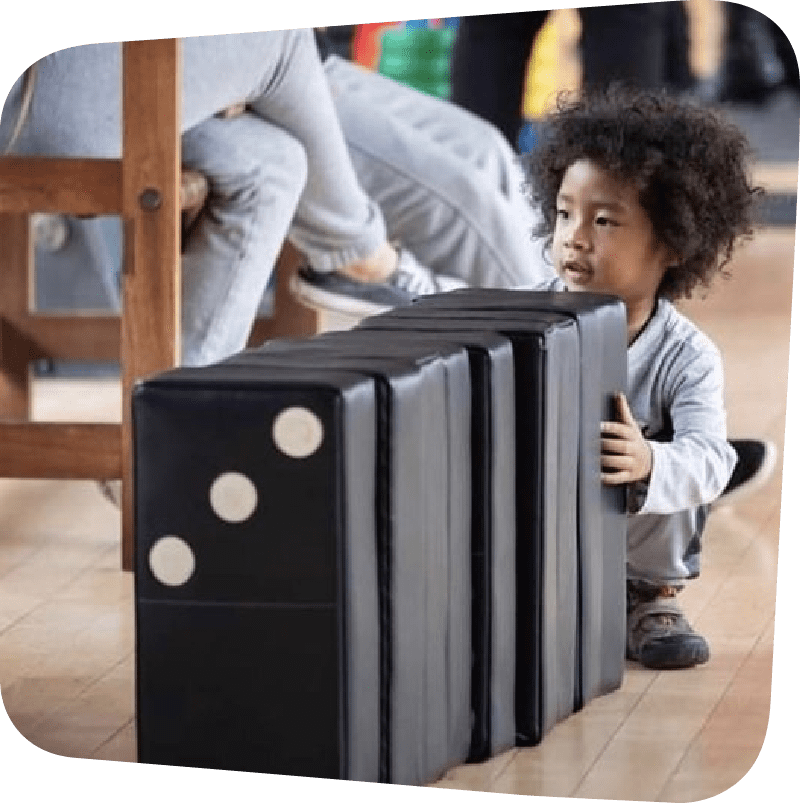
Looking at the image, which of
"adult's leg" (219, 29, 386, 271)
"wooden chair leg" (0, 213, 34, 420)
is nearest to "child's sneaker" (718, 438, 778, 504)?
"adult's leg" (219, 29, 386, 271)

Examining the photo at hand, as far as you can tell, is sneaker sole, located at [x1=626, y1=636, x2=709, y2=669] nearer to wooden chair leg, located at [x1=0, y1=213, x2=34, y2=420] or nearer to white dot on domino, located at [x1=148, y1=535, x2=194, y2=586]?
white dot on domino, located at [x1=148, y1=535, x2=194, y2=586]

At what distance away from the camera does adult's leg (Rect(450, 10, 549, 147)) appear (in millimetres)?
2098

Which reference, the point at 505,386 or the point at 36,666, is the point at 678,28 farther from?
the point at 36,666

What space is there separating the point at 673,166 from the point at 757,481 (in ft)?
0.96

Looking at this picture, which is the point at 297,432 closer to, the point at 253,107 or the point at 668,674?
the point at 668,674

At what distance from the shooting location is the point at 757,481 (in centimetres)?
206

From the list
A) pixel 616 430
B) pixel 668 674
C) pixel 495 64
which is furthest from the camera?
pixel 495 64

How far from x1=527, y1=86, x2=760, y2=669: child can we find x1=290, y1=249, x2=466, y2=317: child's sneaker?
232 mm

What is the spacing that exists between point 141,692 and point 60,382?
4.63 ft

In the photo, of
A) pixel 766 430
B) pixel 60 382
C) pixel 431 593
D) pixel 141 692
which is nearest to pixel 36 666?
pixel 141 692

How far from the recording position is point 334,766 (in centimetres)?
170

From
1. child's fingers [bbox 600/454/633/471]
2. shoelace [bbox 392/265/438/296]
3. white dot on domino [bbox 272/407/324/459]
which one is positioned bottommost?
child's fingers [bbox 600/454/633/471]

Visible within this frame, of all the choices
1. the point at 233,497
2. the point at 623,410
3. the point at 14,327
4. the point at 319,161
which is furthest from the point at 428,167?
the point at 14,327

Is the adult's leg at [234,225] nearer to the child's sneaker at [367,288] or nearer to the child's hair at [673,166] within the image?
the child's sneaker at [367,288]
